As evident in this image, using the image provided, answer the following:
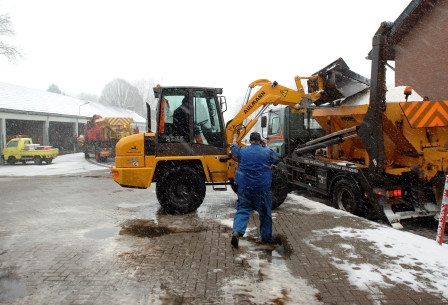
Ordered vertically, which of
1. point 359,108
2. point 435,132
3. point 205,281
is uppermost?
point 359,108

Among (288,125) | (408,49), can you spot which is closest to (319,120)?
(288,125)

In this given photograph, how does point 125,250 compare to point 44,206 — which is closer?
point 125,250

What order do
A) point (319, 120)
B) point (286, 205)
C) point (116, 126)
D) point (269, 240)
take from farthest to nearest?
point (116, 126) → point (319, 120) → point (286, 205) → point (269, 240)

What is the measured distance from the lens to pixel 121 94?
266ft

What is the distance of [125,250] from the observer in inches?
206

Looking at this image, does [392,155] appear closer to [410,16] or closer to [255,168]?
[255,168]

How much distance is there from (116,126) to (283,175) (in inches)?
799

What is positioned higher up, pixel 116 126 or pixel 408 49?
pixel 408 49

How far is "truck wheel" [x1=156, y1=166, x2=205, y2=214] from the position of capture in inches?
296

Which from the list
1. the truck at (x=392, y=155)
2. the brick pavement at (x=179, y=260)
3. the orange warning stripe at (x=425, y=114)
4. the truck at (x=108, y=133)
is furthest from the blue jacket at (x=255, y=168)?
the truck at (x=108, y=133)

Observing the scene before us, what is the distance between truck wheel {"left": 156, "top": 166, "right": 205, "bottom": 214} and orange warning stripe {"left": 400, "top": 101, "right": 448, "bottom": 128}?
402 cm

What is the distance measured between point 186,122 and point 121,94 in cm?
7757

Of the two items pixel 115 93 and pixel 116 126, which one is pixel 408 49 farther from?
pixel 115 93

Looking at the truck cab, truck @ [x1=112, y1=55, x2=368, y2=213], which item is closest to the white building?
the truck cab
